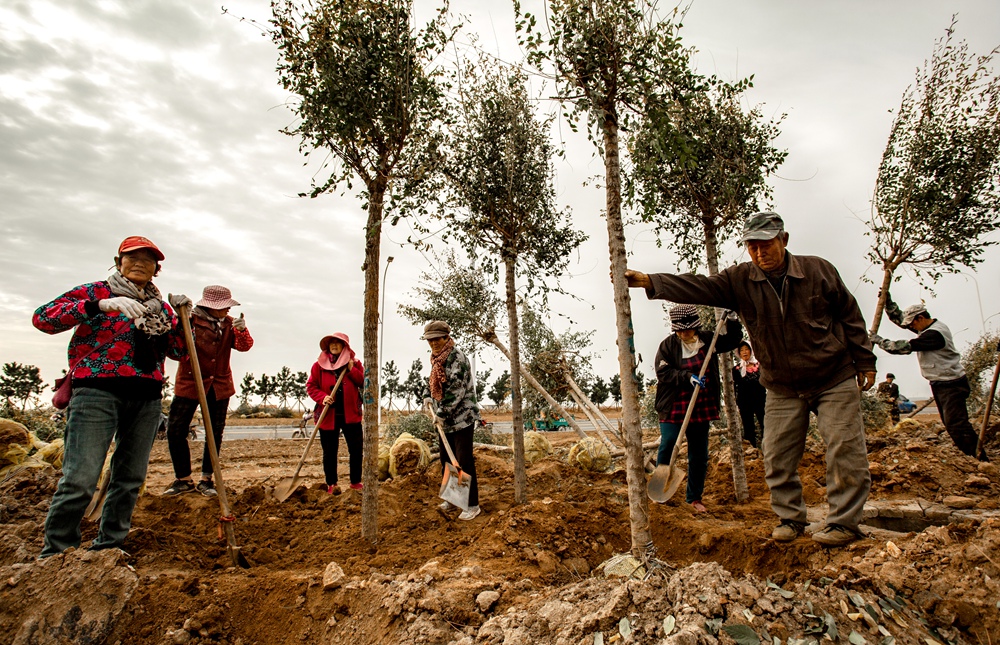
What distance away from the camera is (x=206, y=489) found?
188 inches

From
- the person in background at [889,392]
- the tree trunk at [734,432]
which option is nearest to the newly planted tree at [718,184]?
the tree trunk at [734,432]

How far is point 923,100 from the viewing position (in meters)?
8.70

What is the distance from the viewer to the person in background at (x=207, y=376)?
471cm

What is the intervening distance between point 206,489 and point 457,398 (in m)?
2.37

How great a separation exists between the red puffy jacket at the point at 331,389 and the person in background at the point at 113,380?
220 cm

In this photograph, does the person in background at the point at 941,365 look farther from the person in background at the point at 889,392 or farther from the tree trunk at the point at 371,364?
the person in background at the point at 889,392

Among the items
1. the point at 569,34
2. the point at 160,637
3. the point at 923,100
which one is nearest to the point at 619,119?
the point at 569,34

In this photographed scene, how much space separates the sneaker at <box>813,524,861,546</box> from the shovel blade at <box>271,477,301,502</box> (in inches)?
167

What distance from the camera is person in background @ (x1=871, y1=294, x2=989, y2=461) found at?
5551mm

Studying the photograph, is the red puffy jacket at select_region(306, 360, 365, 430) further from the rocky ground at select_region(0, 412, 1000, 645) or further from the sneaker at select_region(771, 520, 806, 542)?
the sneaker at select_region(771, 520, 806, 542)

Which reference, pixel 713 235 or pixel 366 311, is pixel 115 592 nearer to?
pixel 366 311

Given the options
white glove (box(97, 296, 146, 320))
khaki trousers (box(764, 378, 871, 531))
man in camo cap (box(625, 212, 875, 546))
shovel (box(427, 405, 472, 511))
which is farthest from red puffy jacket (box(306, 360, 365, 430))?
khaki trousers (box(764, 378, 871, 531))

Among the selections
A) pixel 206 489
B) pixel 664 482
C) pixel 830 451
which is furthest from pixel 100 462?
pixel 830 451

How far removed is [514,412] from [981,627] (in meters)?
3.76
